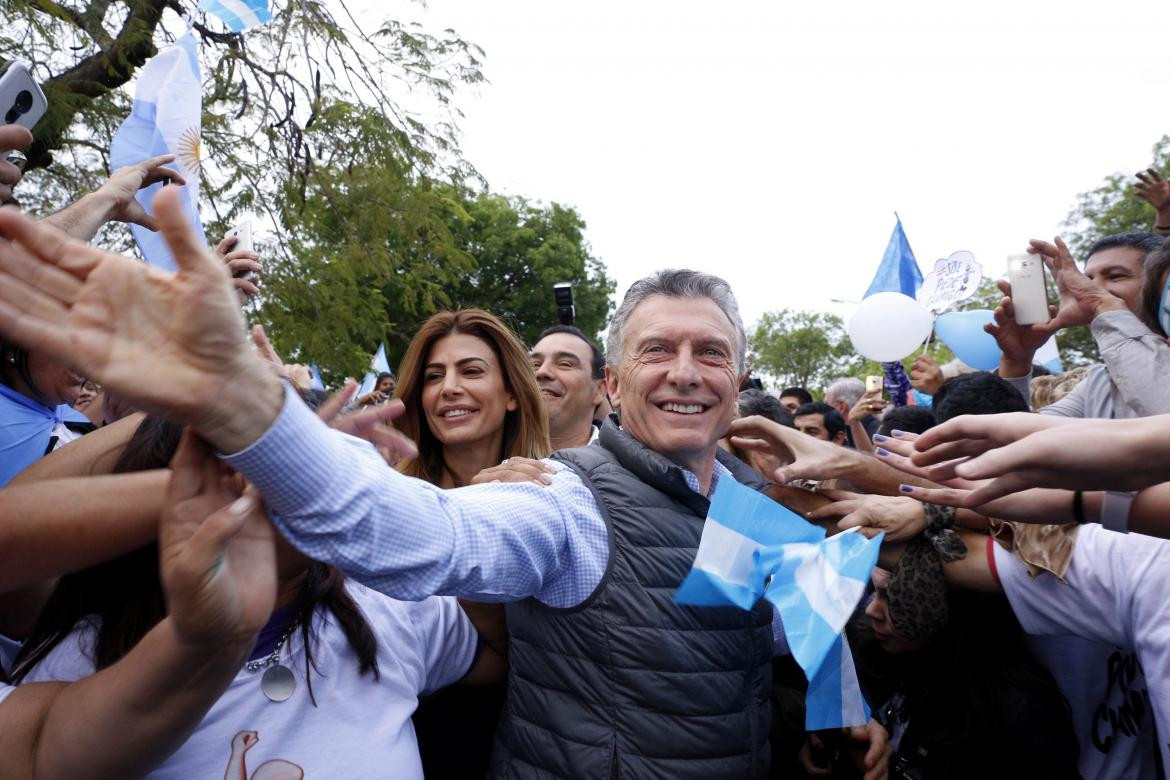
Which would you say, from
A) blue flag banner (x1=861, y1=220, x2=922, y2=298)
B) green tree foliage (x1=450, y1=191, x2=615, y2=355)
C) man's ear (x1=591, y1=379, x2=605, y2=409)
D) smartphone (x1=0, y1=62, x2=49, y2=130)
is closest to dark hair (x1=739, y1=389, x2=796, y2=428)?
man's ear (x1=591, y1=379, x2=605, y2=409)

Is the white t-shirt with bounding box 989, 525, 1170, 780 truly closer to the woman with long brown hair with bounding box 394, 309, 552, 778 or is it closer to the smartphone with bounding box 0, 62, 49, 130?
the woman with long brown hair with bounding box 394, 309, 552, 778

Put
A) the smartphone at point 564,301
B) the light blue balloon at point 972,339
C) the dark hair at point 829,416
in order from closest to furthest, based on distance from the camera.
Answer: the smartphone at point 564,301, the light blue balloon at point 972,339, the dark hair at point 829,416

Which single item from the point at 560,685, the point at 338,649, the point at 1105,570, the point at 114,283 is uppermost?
the point at 114,283

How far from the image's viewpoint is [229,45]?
6664mm

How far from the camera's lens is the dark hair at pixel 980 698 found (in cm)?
204

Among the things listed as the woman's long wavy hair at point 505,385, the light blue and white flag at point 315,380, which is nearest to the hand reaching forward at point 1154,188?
the woman's long wavy hair at point 505,385

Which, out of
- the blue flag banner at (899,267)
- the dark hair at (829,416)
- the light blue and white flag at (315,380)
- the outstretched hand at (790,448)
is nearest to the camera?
the outstretched hand at (790,448)

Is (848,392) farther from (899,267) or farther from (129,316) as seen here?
(129,316)

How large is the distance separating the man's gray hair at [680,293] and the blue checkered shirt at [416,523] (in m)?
0.62

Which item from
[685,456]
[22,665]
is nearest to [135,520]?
[22,665]

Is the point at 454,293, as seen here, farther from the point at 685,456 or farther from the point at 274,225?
the point at 685,456

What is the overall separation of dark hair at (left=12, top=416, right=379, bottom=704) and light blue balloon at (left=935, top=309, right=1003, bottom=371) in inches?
197

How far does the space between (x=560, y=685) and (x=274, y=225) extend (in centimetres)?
656

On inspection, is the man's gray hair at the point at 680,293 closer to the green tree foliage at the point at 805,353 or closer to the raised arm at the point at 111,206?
the raised arm at the point at 111,206
